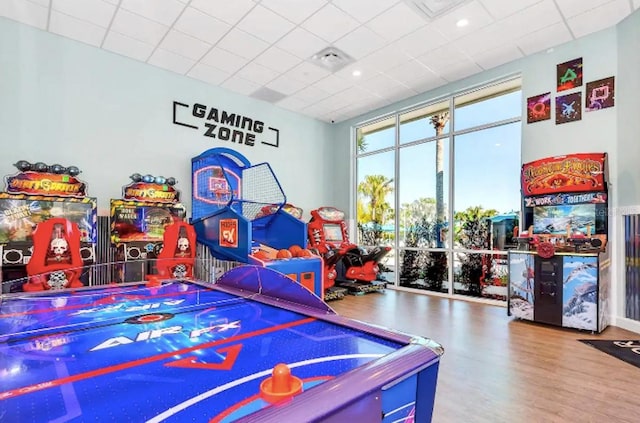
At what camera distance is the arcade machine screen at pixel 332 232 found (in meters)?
6.40

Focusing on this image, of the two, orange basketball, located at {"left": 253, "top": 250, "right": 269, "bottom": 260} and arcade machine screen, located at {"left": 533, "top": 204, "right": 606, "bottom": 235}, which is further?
orange basketball, located at {"left": 253, "top": 250, "right": 269, "bottom": 260}

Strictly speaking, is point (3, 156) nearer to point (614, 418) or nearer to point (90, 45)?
point (90, 45)

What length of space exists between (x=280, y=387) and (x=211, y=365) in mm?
314

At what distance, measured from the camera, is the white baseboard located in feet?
12.5

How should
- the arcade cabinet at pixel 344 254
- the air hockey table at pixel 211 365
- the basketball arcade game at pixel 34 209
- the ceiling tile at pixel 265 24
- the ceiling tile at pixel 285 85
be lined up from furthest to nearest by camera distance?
the arcade cabinet at pixel 344 254, the ceiling tile at pixel 285 85, the ceiling tile at pixel 265 24, the basketball arcade game at pixel 34 209, the air hockey table at pixel 211 365

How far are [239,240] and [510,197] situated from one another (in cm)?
404

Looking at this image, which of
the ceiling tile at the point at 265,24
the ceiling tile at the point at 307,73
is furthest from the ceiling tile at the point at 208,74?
the ceiling tile at the point at 265,24

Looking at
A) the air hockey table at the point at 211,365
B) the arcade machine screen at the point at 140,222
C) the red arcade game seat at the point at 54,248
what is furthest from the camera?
the arcade machine screen at the point at 140,222

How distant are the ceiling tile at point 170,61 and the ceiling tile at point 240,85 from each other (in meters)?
0.69

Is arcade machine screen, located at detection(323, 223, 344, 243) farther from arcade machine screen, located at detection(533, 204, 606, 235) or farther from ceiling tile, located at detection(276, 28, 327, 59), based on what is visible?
arcade machine screen, located at detection(533, 204, 606, 235)

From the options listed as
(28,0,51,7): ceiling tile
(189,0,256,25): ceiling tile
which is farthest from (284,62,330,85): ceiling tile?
(28,0,51,7): ceiling tile

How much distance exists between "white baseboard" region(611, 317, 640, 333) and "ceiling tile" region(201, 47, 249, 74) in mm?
5789

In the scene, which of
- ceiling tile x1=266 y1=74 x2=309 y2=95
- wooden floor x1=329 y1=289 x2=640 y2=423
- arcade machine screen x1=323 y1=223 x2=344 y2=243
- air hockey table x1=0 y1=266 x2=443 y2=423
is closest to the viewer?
air hockey table x1=0 y1=266 x2=443 y2=423

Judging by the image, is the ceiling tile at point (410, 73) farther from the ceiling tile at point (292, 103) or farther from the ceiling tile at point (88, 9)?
the ceiling tile at point (88, 9)
